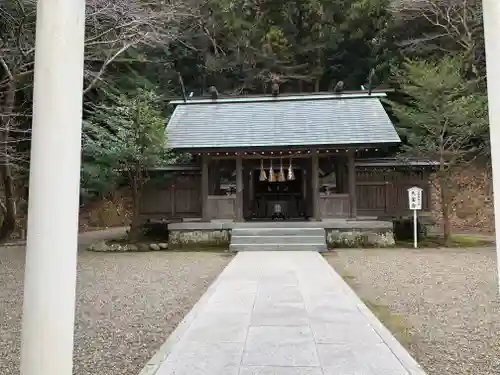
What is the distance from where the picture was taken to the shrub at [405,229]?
13477mm

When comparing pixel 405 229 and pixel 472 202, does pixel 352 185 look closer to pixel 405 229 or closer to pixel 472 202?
pixel 405 229

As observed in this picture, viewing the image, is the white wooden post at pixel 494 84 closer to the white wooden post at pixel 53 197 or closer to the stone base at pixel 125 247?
the white wooden post at pixel 53 197

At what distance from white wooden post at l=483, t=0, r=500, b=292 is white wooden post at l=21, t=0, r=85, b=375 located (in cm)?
195

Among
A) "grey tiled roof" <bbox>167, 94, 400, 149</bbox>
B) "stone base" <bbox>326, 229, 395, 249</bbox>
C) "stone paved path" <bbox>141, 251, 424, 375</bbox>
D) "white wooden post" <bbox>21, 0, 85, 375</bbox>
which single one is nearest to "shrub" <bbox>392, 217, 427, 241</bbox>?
"stone base" <bbox>326, 229, 395, 249</bbox>

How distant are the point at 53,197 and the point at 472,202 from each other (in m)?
20.6

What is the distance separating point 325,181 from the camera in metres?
17.9

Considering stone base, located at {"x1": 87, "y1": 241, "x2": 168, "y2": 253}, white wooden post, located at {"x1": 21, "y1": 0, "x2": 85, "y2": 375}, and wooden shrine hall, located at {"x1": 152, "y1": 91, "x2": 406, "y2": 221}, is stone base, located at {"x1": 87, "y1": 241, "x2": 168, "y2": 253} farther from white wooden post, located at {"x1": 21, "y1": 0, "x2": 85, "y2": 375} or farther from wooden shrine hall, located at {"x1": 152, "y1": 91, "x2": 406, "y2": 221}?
white wooden post, located at {"x1": 21, "y1": 0, "x2": 85, "y2": 375}

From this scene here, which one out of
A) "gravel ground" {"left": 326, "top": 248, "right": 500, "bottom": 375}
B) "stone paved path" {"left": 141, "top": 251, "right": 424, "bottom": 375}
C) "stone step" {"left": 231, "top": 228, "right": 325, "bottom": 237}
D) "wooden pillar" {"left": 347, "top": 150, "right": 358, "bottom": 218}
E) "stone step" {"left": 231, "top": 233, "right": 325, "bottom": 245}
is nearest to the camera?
"stone paved path" {"left": 141, "top": 251, "right": 424, "bottom": 375}

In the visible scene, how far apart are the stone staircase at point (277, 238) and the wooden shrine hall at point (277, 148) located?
3.56 feet

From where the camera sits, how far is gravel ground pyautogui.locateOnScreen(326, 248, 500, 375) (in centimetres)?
340

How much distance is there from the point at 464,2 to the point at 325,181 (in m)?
9.41

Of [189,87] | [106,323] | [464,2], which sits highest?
[464,2]

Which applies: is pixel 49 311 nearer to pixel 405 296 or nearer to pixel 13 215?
pixel 405 296

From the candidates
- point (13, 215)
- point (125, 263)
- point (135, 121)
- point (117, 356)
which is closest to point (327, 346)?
point (117, 356)
